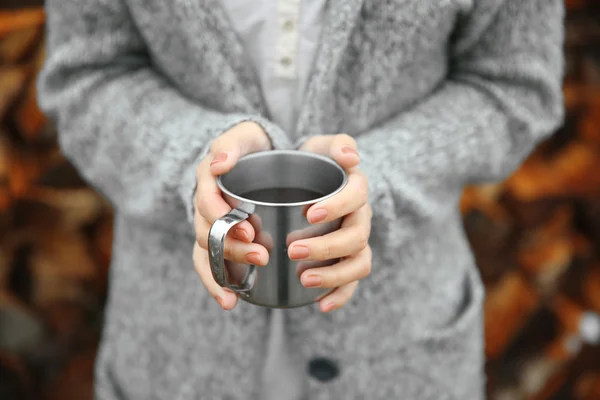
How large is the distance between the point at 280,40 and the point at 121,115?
7.2 inches

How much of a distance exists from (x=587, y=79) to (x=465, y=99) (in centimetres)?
77

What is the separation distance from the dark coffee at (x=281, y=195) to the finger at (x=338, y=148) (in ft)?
0.13

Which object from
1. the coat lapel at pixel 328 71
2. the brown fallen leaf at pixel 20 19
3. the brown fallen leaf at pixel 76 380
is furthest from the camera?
the brown fallen leaf at pixel 76 380

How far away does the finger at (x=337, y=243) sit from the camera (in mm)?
438

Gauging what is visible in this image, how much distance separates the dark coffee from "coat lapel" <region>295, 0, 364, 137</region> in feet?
0.40

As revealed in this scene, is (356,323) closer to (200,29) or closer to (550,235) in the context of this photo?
(200,29)

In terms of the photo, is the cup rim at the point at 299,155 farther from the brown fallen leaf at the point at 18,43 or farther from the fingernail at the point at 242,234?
the brown fallen leaf at the point at 18,43

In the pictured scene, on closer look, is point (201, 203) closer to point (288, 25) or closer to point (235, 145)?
point (235, 145)

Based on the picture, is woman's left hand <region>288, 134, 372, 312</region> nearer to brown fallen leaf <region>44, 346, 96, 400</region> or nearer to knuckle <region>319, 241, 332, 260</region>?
knuckle <region>319, 241, 332, 260</region>

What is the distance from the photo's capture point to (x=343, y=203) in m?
→ 0.45

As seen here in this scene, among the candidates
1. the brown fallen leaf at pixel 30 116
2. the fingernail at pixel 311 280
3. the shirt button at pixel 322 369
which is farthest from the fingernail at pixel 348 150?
the brown fallen leaf at pixel 30 116

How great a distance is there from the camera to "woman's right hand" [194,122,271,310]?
→ 1.44ft

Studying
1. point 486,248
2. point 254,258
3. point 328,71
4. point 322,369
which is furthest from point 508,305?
point 254,258

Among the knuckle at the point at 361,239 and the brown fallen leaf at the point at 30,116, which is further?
the brown fallen leaf at the point at 30,116
